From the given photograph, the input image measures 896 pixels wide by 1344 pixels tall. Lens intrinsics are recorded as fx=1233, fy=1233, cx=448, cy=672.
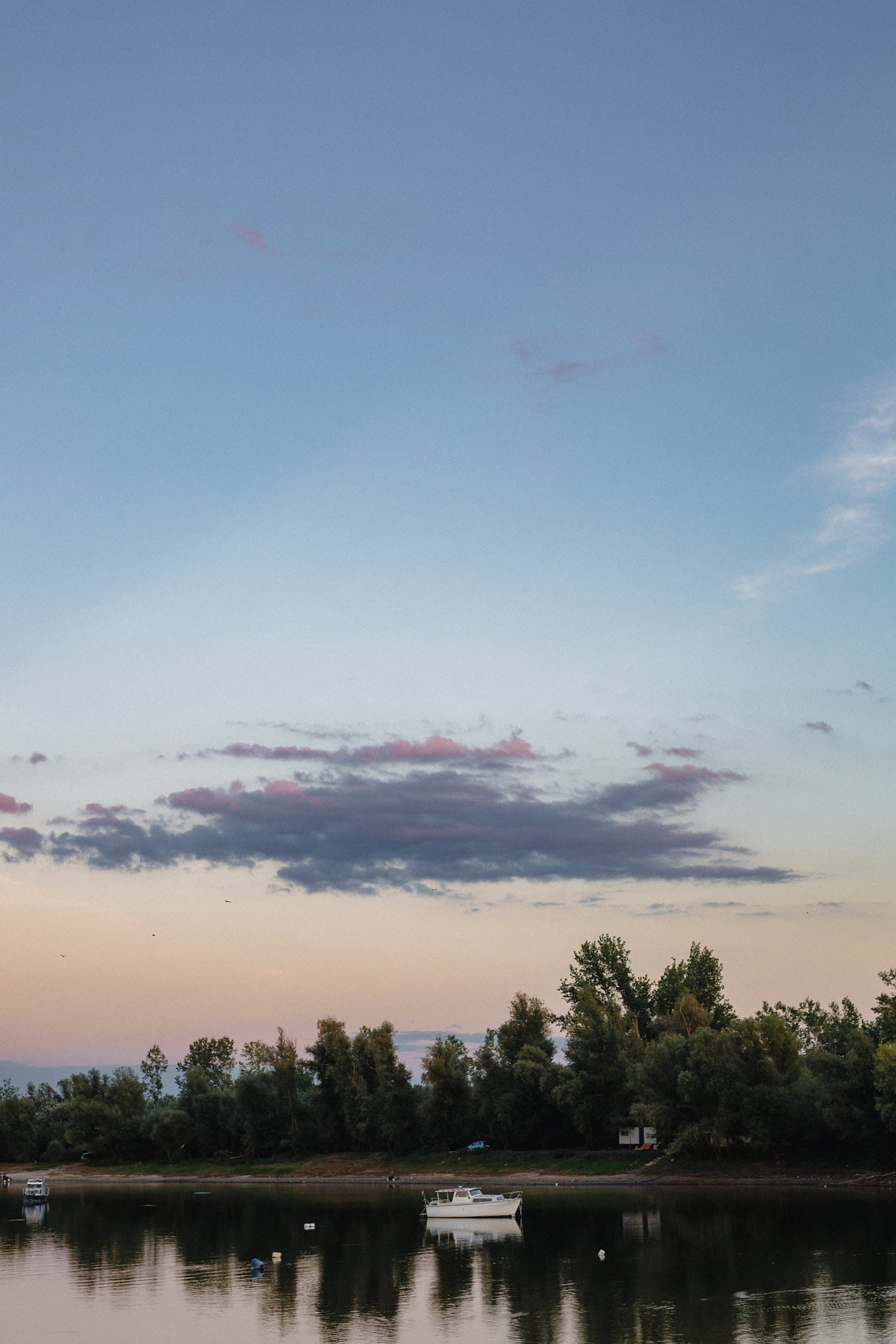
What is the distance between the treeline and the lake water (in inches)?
446

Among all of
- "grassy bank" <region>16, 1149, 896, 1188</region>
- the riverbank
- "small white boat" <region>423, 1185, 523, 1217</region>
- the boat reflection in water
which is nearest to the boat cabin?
"small white boat" <region>423, 1185, 523, 1217</region>

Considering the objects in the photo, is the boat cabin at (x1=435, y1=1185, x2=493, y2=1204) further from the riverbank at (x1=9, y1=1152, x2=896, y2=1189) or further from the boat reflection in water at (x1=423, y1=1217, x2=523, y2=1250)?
the riverbank at (x1=9, y1=1152, x2=896, y2=1189)

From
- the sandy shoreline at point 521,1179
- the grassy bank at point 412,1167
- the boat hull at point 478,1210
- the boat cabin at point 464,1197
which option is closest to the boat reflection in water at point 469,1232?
the boat hull at point 478,1210

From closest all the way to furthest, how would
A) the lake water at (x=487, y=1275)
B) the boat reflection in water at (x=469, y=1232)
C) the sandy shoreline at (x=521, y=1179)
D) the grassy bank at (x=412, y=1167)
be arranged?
the lake water at (x=487, y=1275) → the boat reflection in water at (x=469, y=1232) → the sandy shoreline at (x=521, y=1179) → the grassy bank at (x=412, y=1167)

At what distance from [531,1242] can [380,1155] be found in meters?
83.4

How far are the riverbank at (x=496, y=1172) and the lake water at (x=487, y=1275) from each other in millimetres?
8413

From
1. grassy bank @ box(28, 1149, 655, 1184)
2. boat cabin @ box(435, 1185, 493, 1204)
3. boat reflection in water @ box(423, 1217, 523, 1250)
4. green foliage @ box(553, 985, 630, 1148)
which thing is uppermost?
green foliage @ box(553, 985, 630, 1148)

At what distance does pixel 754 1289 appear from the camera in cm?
5550

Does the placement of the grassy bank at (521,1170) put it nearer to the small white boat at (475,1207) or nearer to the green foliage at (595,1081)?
the green foliage at (595,1081)

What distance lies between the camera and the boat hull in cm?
9444

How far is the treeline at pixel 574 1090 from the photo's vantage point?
115m

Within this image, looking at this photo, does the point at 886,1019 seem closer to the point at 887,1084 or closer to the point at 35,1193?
the point at 887,1084

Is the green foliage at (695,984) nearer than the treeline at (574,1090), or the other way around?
the treeline at (574,1090)

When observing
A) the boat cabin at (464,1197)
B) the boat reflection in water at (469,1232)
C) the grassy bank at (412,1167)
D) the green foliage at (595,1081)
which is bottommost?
the grassy bank at (412,1167)
